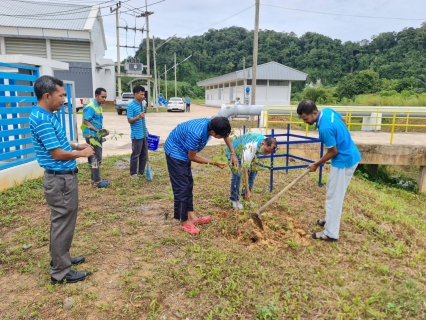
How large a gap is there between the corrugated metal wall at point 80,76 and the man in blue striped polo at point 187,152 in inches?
851

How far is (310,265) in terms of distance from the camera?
3160 millimetres

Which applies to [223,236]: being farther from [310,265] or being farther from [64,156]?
[64,156]

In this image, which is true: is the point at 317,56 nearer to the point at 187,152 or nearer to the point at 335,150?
the point at 335,150

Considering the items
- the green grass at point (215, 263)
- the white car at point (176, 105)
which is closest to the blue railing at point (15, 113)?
the green grass at point (215, 263)

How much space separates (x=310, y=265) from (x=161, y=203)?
7.94 ft

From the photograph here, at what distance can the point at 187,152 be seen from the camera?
11.6ft

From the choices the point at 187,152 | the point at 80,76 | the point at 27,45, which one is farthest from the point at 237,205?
the point at 27,45

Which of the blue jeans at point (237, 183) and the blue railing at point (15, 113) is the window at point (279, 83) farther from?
the blue jeans at point (237, 183)

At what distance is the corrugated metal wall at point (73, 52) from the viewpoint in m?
22.3

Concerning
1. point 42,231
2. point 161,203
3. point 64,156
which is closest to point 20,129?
point 42,231

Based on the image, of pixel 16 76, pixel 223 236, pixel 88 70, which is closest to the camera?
pixel 223 236

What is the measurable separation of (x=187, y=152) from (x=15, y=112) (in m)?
3.54

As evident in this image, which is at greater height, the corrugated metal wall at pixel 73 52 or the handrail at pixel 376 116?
the corrugated metal wall at pixel 73 52

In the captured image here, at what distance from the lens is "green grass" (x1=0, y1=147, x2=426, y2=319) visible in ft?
8.21
